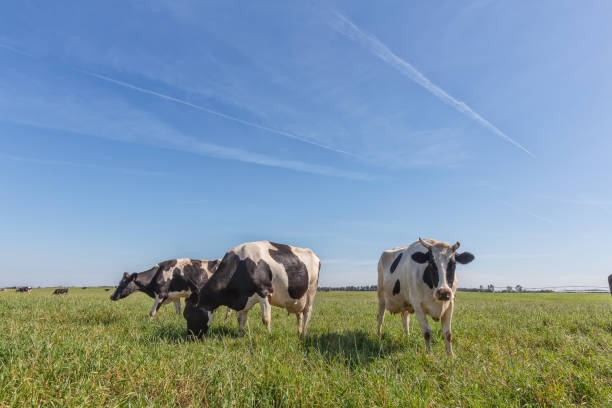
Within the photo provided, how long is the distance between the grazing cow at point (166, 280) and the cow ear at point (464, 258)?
41.4ft

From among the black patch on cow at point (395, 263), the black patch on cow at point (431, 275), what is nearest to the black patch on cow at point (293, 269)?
the black patch on cow at point (395, 263)

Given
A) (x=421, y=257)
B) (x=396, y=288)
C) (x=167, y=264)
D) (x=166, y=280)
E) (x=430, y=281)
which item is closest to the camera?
(x=430, y=281)

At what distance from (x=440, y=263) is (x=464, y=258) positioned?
0.76 metres

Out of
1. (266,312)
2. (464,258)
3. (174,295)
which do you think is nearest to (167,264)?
(174,295)

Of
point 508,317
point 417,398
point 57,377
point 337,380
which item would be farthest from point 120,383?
point 508,317

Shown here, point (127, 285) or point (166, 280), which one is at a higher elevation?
point (166, 280)

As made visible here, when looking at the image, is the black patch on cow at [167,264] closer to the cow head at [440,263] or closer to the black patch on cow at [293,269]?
the black patch on cow at [293,269]

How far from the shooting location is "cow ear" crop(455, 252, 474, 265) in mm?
7260

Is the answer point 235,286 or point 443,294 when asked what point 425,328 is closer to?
point 443,294

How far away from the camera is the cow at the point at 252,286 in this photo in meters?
8.91

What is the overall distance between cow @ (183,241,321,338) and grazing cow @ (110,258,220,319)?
24.6ft

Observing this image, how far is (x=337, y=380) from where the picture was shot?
14.7 feet

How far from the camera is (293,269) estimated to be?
10211 millimetres

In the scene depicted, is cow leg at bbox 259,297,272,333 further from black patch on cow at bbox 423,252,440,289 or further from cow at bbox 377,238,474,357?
black patch on cow at bbox 423,252,440,289
